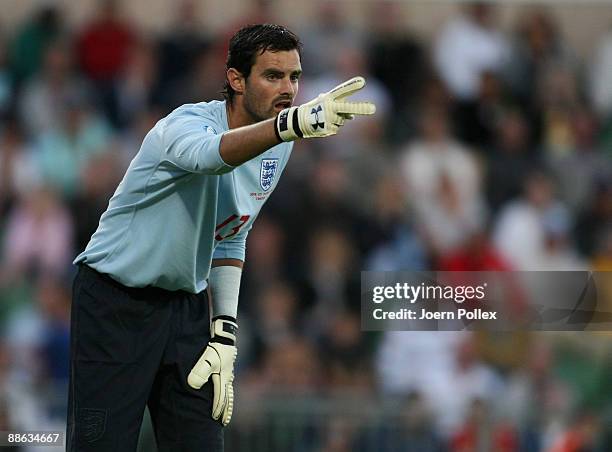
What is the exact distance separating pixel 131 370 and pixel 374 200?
18.5 ft

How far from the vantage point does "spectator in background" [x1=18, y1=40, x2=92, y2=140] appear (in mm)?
10305

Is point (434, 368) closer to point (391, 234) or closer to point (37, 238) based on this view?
point (391, 234)

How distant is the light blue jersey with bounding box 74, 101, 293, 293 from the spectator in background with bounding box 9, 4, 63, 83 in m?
6.13

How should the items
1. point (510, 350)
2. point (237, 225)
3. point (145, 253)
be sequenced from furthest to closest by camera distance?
point (510, 350) → point (237, 225) → point (145, 253)

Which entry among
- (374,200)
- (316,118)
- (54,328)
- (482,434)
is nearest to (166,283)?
(316,118)

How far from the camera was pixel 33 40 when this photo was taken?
10.8m

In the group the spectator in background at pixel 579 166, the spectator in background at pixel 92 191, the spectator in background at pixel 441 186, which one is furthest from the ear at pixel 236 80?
the spectator in background at pixel 579 166

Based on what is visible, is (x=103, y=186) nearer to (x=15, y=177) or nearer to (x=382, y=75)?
(x=15, y=177)

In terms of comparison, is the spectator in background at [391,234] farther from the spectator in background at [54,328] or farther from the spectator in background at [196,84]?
the spectator in background at [54,328]

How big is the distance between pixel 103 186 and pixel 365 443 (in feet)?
10.0

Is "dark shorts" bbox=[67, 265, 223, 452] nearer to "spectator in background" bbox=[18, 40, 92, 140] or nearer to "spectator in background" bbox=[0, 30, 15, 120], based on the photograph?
"spectator in background" bbox=[18, 40, 92, 140]

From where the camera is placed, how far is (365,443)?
325 inches

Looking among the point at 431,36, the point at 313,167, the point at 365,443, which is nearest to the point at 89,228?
the point at 313,167

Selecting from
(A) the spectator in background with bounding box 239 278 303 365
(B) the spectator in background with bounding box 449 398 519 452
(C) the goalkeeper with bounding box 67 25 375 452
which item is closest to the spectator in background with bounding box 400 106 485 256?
(A) the spectator in background with bounding box 239 278 303 365
